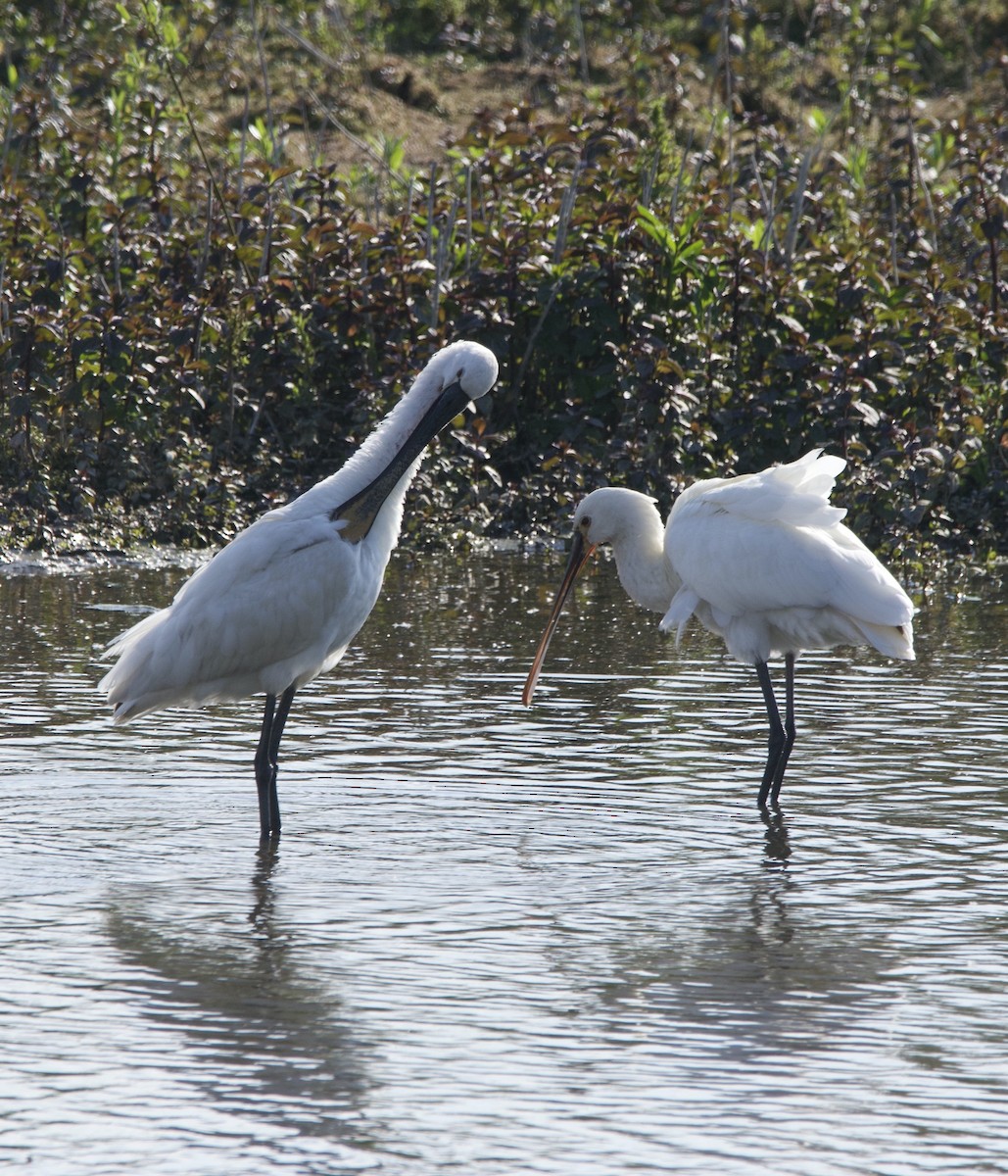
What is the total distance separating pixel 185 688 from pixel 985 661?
4.08 m

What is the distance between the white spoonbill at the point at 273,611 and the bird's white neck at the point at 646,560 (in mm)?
1429

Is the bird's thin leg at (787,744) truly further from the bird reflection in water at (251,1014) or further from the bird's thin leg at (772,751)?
the bird reflection in water at (251,1014)

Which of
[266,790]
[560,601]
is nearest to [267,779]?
[266,790]

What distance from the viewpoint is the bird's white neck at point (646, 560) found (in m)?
7.43

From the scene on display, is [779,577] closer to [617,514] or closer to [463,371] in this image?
[617,514]

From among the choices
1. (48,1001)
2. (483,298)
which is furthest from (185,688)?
(483,298)

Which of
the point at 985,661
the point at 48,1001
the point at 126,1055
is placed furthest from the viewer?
the point at 985,661

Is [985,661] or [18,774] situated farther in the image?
[985,661]

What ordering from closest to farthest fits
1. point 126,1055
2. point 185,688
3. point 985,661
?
1. point 126,1055
2. point 185,688
3. point 985,661

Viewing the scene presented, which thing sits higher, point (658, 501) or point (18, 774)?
point (658, 501)

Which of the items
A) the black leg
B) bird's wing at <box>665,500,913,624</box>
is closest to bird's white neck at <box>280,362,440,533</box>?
the black leg

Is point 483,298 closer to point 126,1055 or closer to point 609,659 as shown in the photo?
point 609,659

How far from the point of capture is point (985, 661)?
8.58 m

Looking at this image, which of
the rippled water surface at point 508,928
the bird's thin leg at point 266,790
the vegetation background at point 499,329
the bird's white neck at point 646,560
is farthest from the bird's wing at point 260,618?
the vegetation background at point 499,329
